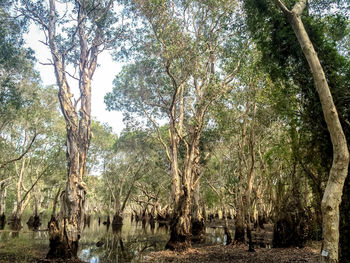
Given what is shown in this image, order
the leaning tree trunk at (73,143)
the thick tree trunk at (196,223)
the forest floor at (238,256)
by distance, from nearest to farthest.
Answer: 1. the leaning tree trunk at (73,143)
2. the forest floor at (238,256)
3. the thick tree trunk at (196,223)

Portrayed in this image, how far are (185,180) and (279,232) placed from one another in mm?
5514

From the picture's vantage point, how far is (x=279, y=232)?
14141mm

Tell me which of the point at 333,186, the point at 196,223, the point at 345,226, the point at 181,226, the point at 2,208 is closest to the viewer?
the point at 333,186

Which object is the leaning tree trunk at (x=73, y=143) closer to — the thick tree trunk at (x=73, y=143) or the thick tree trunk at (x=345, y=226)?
the thick tree trunk at (x=73, y=143)

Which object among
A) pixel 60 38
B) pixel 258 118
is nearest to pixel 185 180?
pixel 258 118

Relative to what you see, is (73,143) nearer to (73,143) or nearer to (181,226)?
(73,143)

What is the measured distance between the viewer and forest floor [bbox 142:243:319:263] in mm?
11062

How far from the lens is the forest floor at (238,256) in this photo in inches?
436

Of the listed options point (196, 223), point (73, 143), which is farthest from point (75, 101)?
point (196, 223)

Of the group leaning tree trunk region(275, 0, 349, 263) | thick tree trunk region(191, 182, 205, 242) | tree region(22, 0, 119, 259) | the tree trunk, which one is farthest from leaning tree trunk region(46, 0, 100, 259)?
the tree trunk

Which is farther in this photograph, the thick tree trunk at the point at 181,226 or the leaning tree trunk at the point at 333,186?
the thick tree trunk at the point at 181,226

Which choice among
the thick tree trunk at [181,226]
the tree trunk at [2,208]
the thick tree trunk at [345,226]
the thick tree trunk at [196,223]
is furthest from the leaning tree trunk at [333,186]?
the tree trunk at [2,208]

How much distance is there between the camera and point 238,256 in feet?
39.5

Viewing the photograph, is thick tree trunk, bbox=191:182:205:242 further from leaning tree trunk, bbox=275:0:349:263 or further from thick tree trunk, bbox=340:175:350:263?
leaning tree trunk, bbox=275:0:349:263
